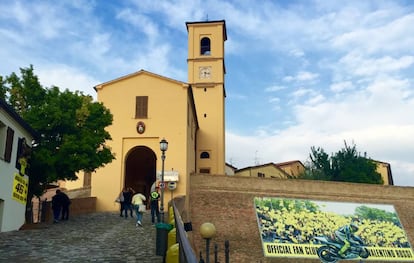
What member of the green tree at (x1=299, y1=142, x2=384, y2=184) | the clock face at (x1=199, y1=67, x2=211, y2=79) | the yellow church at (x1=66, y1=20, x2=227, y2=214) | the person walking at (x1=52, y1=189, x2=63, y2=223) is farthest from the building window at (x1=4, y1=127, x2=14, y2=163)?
the green tree at (x1=299, y1=142, x2=384, y2=184)

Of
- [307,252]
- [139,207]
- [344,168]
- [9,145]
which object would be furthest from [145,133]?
[344,168]

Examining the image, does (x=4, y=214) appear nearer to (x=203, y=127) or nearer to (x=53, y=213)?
(x=53, y=213)

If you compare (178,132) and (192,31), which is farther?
(192,31)

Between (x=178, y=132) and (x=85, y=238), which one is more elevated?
(x=178, y=132)

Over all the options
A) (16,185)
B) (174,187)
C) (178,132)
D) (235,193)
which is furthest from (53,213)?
(235,193)

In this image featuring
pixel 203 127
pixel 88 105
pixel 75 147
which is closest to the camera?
pixel 75 147

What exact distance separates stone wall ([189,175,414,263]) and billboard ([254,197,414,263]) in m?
0.43

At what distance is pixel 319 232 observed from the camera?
90.2 ft

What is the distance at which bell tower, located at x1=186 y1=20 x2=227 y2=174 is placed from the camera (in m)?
35.7

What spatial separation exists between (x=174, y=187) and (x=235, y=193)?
4.14m

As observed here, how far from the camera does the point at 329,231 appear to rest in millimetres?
27781

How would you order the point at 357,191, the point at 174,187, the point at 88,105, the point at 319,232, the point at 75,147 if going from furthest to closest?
the point at 357,191
the point at 319,232
the point at 174,187
the point at 88,105
the point at 75,147

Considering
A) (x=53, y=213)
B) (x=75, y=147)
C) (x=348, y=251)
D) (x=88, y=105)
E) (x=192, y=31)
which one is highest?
(x=192, y=31)

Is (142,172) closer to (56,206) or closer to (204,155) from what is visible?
(204,155)
